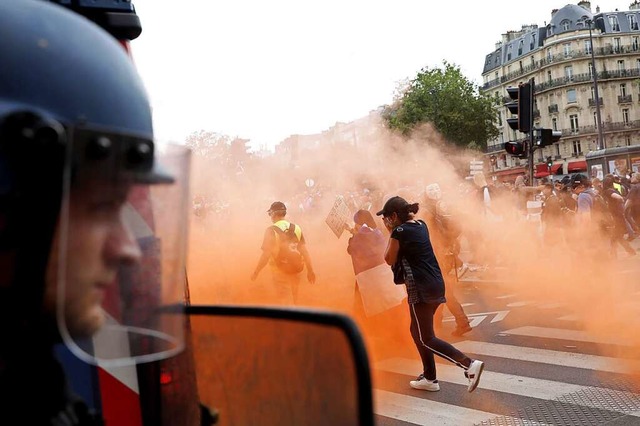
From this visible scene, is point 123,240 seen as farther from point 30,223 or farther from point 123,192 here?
point 30,223

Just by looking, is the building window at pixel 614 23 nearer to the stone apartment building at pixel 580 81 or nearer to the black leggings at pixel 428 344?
the stone apartment building at pixel 580 81

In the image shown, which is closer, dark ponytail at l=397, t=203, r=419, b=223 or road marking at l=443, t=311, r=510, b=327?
dark ponytail at l=397, t=203, r=419, b=223

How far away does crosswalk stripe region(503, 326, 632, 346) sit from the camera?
701cm

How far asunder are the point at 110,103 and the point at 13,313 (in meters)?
0.43

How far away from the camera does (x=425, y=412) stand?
17.6 ft

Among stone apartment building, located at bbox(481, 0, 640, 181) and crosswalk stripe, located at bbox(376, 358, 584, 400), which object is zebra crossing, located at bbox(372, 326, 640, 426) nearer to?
crosswalk stripe, located at bbox(376, 358, 584, 400)

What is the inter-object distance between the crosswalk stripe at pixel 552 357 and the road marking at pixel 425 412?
1478 millimetres

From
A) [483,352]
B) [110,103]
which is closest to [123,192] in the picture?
[110,103]

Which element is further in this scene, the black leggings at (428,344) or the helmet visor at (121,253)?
the black leggings at (428,344)

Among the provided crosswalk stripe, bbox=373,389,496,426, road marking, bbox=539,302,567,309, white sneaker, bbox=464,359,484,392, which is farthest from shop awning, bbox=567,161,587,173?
crosswalk stripe, bbox=373,389,496,426

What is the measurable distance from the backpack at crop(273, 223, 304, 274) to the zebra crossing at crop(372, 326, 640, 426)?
1.60m

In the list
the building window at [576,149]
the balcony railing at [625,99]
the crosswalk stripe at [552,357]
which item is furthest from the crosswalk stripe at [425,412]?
the balcony railing at [625,99]

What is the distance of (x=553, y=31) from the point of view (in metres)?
84.8

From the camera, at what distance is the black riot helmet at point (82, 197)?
0.91m
